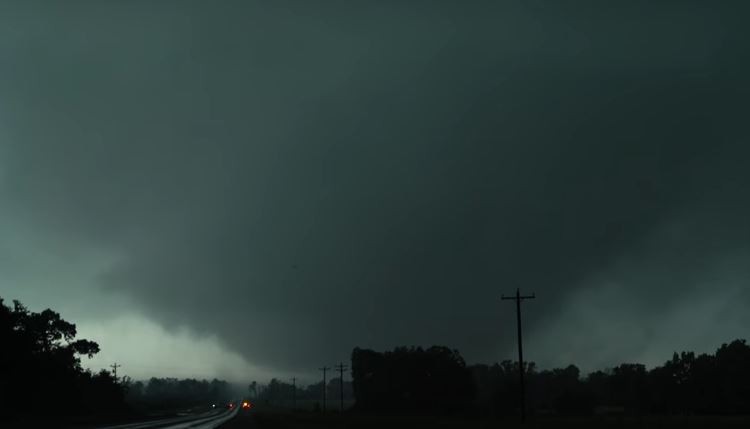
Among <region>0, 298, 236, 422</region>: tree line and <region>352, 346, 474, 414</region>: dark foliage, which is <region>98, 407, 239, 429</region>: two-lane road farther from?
<region>352, 346, 474, 414</region>: dark foliage

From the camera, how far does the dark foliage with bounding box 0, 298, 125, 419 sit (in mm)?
79562

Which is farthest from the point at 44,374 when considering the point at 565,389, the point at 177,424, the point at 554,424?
the point at 565,389

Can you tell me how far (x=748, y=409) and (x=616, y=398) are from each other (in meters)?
50.5

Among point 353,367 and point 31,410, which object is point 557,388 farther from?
point 31,410

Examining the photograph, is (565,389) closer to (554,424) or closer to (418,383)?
(418,383)

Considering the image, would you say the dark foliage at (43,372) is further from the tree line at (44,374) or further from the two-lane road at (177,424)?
the two-lane road at (177,424)

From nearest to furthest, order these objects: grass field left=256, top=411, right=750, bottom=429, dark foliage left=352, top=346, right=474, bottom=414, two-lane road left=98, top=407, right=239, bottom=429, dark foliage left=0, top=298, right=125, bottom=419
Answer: grass field left=256, top=411, right=750, bottom=429
two-lane road left=98, top=407, right=239, bottom=429
dark foliage left=0, top=298, right=125, bottom=419
dark foliage left=352, top=346, right=474, bottom=414

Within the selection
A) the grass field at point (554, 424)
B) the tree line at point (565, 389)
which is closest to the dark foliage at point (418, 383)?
the tree line at point (565, 389)

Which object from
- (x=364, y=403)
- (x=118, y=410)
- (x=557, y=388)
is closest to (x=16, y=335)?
(x=118, y=410)

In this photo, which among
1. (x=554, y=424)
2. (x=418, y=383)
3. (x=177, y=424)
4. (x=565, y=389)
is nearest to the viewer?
(x=554, y=424)

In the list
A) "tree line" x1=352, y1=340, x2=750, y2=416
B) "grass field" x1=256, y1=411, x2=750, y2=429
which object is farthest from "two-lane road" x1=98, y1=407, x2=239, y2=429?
"tree line" x1=352, y1=340, x2=750, y2=416

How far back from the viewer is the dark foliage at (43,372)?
7956 cm

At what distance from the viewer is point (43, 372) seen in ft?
286

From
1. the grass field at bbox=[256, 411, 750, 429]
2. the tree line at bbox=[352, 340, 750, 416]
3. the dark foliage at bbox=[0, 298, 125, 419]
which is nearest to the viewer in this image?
the grass field at bbox=[256, 411, 750, 429]
